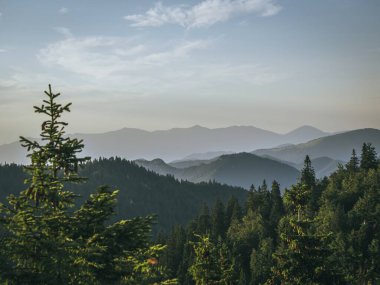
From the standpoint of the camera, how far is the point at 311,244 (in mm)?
25656

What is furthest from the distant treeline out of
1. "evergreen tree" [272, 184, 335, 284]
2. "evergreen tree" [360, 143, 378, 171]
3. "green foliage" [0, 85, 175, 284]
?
"green foliage" [0, 85, 175, 284]

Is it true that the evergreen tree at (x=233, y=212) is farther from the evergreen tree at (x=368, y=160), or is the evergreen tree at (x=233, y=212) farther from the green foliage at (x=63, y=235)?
the green foliage at (x=63, y=235)

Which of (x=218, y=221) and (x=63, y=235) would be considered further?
(x=218, y=221)

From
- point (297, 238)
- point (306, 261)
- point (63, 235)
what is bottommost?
point (306, 261)

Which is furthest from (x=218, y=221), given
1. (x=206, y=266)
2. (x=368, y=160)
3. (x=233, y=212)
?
(x=206, y=266)

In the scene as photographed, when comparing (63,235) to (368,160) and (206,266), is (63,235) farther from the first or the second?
(368,160)

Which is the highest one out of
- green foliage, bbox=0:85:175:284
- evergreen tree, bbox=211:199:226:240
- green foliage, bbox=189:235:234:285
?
green foliage, bbox=0:85:175:284

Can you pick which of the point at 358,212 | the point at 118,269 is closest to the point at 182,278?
the point at 358,212

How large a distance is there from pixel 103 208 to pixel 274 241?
99692 millimetres

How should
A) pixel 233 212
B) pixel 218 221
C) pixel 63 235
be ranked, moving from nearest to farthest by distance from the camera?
Answer: pixel 63 235
pixel 233 212
pixel 218 221

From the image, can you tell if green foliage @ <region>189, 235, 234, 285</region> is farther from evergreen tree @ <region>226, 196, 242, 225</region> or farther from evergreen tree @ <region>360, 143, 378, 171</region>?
evergreen tree @ <region>360, 143, 378, 171</region>

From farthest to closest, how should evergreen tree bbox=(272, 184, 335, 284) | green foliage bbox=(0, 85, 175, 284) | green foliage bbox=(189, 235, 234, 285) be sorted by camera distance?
green foliage bbox=(189, 235, 234, 285) < evergreen tree bbox=(272, 184, 335, 284) < green foliage bbox=(0, 85, 175, 284)

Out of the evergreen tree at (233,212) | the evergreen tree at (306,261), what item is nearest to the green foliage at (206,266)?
the evergreen tree at (306,261)

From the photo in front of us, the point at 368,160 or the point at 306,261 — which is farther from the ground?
the point at 368,160
